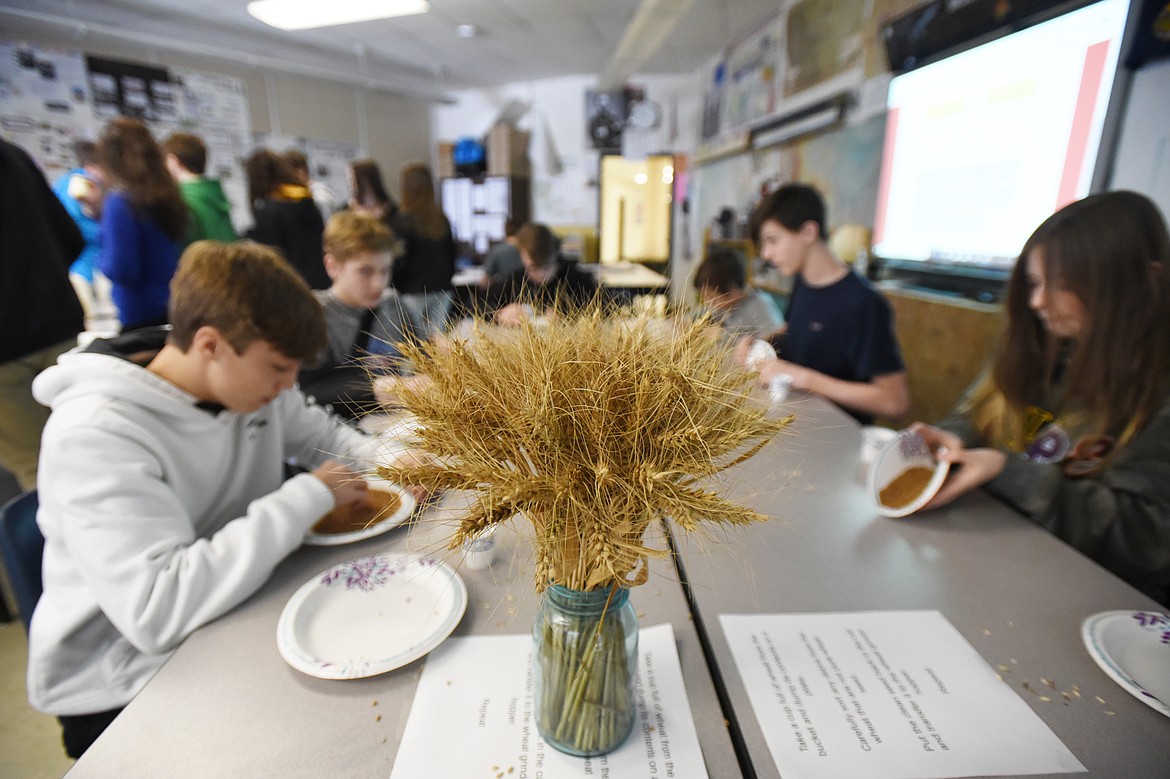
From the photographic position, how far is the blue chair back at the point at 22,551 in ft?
3.00

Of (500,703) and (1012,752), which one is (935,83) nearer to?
(1012,752)

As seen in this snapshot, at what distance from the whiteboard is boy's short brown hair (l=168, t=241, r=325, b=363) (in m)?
2.51

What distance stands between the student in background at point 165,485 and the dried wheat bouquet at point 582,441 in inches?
4.6

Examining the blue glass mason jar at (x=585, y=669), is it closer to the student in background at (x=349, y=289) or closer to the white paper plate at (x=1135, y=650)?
the white paper plate at (x=1135, y=650)

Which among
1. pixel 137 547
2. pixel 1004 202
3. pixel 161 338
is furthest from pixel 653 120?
pixel 137 547

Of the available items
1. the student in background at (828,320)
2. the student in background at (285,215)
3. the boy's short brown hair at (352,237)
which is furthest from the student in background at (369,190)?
the student in background at (828,320)

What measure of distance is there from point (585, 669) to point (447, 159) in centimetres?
750

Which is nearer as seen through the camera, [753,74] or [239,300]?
[239,300]

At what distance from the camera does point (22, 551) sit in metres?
0.93

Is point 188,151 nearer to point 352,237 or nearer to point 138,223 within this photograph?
point 138,223

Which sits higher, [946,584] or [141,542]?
[141,542]

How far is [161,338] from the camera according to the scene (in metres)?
1.18

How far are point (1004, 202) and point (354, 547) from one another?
8.98ft

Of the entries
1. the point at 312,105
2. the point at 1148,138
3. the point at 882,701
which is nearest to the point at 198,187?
the point at 882,701
